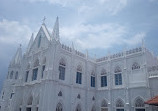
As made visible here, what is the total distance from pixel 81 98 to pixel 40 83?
7.50 metres

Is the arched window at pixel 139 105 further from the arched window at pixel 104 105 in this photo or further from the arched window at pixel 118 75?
the arched window at pixel 104 105

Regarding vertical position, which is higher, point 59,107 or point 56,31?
point 56,31

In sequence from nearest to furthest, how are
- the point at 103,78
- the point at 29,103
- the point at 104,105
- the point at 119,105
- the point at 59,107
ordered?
the point at 59,107 → the point at 119,105 → the point at 29,103 → the point at 104,105 → the point at 103,78

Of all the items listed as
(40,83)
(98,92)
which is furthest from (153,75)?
(40,83)

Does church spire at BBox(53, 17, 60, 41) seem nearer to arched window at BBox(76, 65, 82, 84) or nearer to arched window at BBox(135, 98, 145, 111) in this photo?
arched window at BBox(76, 65, 82, 84)

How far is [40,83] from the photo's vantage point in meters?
23.8

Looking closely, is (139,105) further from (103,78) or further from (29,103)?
(29,103)

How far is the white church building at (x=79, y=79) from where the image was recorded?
73.0 ft

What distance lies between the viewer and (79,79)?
2712 centimetres

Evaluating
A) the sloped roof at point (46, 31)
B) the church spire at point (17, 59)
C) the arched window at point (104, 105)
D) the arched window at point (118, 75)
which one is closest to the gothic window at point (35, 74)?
the sloped roof at point (46, 31)

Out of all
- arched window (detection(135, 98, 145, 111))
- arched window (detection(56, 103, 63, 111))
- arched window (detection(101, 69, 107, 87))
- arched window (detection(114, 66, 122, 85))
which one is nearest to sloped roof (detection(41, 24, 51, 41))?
arched window (detection(56, 103, 63, 111))

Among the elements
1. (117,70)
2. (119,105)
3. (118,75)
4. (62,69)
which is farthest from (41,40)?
(119,105)

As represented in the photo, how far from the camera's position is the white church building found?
73.0 feet

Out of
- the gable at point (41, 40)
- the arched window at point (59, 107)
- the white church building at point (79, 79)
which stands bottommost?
the arched window at point (59, 107)
